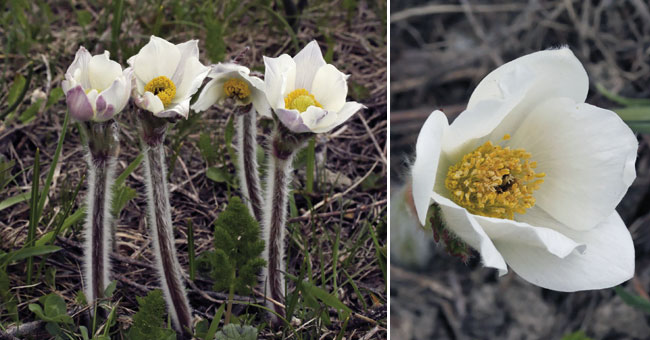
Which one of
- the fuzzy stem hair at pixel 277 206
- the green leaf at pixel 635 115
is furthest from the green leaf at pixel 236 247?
the green leaf at pixel 635 115

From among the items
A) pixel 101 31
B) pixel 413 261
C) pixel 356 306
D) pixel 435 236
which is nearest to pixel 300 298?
pixel 356 306

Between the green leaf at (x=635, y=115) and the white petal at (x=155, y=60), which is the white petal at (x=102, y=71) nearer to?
the white petal at (x=155, y=60)

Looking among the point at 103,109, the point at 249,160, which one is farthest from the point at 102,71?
the point at 249,160

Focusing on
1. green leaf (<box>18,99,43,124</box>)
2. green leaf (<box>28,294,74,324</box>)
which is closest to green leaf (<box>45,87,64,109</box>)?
green leaf (<box>18,99,43,124</box>)

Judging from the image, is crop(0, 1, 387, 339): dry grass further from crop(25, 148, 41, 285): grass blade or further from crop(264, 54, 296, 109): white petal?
crop(264, 54, 296, 109): white petal

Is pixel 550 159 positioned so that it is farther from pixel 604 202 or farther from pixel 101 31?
pixel 101 31

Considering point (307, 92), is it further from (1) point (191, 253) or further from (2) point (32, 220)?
(2) point (32, 220)

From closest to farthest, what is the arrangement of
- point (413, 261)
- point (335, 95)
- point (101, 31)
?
point (335, 95) < point (101, 31) < point (413, 261)
